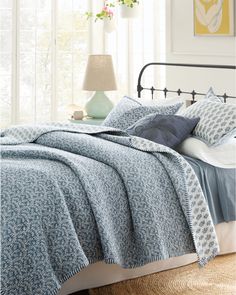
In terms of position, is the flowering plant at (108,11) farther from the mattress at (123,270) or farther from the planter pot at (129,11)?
the mattress at (123,270)

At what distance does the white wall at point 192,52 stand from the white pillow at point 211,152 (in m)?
1.88

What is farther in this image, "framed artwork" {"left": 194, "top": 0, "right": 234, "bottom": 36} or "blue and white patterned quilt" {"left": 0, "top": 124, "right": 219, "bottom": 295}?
"framed artwork" {"left": 194, "top": 0, "right": 234, "bottom": 36}

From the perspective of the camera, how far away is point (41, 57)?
6.79m

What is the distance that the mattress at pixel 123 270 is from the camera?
11.2ft

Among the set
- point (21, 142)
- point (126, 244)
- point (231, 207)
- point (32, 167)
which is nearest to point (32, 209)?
point (32, 167)

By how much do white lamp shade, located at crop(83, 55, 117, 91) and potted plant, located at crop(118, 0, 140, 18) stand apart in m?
1.07

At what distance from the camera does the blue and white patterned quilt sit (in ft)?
9.64

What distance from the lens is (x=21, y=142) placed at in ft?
12.8

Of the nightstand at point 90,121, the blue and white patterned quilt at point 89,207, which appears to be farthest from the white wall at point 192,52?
the blue and white patterned quilt at point 89,207

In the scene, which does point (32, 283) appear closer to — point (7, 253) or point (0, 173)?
point (7, 253)

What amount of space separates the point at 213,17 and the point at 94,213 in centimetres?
322

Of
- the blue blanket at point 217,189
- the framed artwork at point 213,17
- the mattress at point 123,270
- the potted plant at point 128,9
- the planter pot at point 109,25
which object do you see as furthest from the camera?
the planter pot at point 109,25

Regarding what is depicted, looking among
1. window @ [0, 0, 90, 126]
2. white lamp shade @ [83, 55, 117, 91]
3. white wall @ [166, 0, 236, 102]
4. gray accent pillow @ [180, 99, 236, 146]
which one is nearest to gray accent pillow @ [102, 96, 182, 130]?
gray accent pillow @ [180, 99, 236, 146]

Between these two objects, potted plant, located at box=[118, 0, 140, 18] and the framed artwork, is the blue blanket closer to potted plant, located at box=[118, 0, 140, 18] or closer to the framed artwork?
the framed artwork
